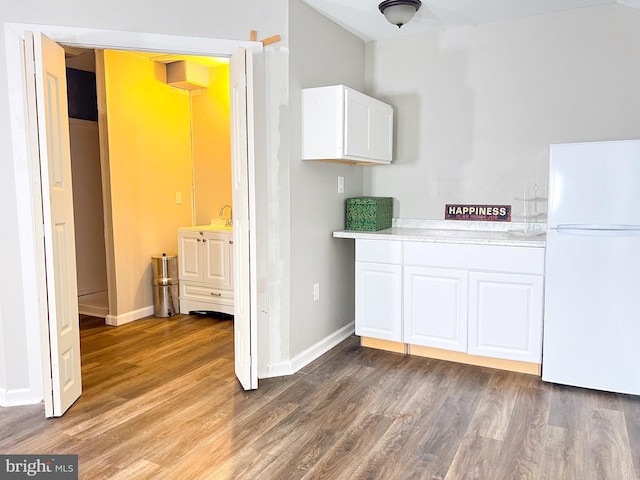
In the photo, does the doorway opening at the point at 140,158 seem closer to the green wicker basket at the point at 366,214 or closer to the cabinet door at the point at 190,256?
the cabinet door at the point at 190,256

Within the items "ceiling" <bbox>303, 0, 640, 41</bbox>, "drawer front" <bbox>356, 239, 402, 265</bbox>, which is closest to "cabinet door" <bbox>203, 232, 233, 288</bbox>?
"drawer front" <bbox>356, 239, 402, 265</bbox>

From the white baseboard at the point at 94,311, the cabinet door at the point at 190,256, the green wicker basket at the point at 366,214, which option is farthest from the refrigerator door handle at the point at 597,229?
the white baseboard at the point at 94,311

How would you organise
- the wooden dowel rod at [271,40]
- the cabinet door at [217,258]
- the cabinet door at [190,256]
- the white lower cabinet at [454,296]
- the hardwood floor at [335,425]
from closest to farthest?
the hardwood floor at [335,425] → the wooden dowel rod at [271,40] → the white lower cabinet at [454,296] → the cabinet door at [217,258] → the cabinet door at [190,256]

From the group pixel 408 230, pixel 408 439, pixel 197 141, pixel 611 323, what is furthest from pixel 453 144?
pixel 197 141

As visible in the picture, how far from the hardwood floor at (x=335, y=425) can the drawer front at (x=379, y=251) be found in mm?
706

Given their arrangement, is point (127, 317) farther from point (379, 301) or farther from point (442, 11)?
point (442, 11)

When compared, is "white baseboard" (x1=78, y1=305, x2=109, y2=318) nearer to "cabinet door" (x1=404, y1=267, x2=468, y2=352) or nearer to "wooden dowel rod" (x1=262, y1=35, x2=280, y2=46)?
"cabinet door" (x1=404, y1=267, x2=468, y2=352)

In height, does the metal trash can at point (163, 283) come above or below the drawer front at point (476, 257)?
below

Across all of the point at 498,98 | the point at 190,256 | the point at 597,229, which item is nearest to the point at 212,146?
the point at 190,256

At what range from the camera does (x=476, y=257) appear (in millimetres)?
3145

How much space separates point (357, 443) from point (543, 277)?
1536 millimetres

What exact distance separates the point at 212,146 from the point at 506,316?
321cm

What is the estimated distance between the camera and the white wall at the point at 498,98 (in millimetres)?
3236

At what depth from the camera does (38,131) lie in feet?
7.82
